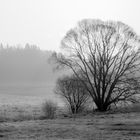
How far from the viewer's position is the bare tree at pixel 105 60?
36719 mm

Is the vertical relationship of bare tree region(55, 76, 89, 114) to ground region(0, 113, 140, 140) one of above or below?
above

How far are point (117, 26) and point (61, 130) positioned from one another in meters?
21.2

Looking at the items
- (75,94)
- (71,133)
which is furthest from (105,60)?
(71,133)

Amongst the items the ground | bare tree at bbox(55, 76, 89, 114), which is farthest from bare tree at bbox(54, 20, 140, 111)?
the ground

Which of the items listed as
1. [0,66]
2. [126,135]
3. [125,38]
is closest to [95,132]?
[126,135]

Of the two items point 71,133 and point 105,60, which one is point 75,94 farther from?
point 71,133

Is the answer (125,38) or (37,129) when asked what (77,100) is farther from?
(37,129)

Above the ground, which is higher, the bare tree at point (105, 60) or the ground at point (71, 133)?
the bare tree at point (105, 60)

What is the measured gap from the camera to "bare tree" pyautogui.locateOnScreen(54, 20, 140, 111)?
3672cm

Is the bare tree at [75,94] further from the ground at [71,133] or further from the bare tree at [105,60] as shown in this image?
the ground at [71,133]

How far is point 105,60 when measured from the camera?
37.3m

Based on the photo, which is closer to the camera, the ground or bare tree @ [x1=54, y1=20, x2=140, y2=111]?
the ground

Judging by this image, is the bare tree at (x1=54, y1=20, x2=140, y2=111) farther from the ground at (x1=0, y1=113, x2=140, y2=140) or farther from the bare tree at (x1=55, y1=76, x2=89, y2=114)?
the ground at (x1=0, y1=113, x2=140, y2=140)

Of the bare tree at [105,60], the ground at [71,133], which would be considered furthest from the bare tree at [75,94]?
the ground at [71,133]
